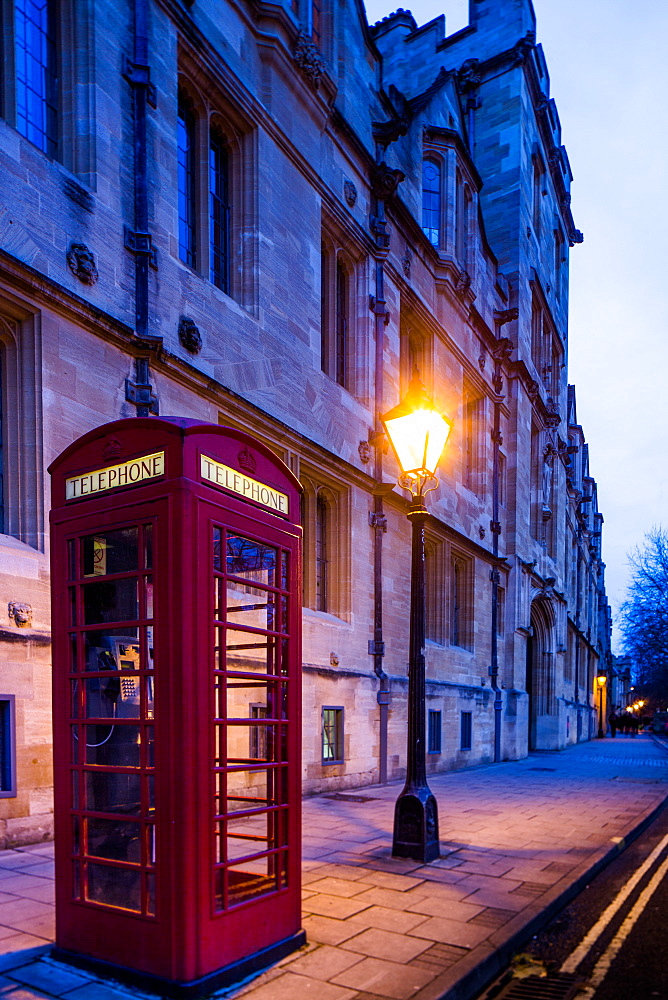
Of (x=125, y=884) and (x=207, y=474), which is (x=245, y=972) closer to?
(x=125, y=884)

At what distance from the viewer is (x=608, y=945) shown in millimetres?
5008

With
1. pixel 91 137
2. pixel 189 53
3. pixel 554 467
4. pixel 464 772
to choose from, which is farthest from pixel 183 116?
pixel 554 467

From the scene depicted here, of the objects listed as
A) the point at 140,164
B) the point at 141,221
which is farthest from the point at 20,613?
the point at 140,164

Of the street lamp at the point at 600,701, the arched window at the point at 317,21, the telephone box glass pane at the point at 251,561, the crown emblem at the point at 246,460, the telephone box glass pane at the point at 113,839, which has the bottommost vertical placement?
the street lamp at the point at 600,701

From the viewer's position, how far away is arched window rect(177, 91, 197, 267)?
381 inches

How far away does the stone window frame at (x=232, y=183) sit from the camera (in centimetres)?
978

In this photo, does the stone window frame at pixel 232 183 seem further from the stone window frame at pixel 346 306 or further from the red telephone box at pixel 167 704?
the red telephone box at pixel 167 704

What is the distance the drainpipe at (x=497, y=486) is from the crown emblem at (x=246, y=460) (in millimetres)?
17011

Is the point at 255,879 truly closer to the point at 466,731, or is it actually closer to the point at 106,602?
the point at 106,602

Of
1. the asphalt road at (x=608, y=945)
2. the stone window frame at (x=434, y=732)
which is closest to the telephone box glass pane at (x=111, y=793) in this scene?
the asphalt road at (x=608, y=945)

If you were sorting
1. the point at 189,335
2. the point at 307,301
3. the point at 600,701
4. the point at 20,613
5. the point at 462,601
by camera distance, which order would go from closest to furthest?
1. the point at 20,613
2. the point at 189,335
3. the point at 307,301
4. the point at 462,601
5. the point at 600,701

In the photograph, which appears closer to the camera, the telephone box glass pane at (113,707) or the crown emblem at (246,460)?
the telephone box glass pane at (113,707)

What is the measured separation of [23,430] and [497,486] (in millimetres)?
16261

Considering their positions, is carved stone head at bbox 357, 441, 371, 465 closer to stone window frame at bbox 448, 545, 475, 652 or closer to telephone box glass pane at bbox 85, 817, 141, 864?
stone window frame at bbox 448, 545, 475, 652
